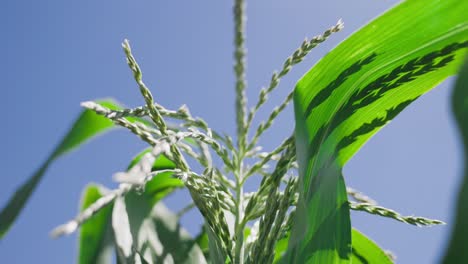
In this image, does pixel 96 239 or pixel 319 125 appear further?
pixel 96 239

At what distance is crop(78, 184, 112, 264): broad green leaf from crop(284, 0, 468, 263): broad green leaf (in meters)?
0.73

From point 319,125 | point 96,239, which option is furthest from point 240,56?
point 96,239

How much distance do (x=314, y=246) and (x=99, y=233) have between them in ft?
2.64

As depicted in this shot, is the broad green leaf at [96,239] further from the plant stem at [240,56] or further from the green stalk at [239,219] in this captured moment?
the plant stem at [240,56]

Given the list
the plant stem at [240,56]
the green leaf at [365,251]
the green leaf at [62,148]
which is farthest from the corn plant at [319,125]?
the green leaf at [62,148]

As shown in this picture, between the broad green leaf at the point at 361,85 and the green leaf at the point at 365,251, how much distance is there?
0.32 metres

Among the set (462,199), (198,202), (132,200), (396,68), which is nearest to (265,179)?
(198,202)

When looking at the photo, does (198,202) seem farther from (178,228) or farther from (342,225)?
(178,228)

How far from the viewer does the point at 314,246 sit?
820mm

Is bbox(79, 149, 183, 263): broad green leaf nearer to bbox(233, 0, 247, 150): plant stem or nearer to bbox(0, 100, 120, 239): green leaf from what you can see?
bbox(0, 100, 120, 239): green leaf

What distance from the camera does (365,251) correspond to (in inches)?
47.6

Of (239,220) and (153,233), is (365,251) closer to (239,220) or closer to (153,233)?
(239,220)

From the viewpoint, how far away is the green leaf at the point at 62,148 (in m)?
1.26

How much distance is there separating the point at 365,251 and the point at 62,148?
Result: 773mm
